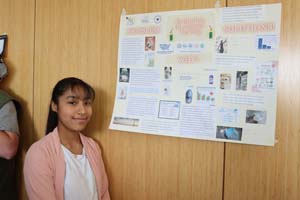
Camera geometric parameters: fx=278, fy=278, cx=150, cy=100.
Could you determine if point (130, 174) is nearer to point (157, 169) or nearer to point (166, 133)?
point (157, 169)

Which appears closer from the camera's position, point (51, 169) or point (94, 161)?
point (51, 169)

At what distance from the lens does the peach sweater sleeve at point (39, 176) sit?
1.19 m

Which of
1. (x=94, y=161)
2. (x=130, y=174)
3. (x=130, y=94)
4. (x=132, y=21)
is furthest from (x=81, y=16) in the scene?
(x=130, y=174)

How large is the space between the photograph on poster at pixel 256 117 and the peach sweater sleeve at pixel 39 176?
0.89 m

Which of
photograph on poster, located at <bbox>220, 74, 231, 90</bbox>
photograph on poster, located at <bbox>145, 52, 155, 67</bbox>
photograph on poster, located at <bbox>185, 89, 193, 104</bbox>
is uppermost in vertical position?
photograph on poster, located at <bbox>145, 52, 155, 67</bbox>

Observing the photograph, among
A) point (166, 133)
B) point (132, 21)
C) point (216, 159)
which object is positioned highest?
point (132, 21)

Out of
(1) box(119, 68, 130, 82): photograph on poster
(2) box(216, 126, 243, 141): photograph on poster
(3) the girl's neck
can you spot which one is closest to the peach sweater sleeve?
(3) the girl's neck

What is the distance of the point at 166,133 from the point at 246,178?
40 cm

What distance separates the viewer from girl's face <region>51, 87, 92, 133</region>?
51.2 inches

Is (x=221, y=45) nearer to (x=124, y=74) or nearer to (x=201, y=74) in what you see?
(x=201, y=74)

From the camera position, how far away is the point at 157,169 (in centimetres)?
136

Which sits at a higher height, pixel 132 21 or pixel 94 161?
pixel 132 21

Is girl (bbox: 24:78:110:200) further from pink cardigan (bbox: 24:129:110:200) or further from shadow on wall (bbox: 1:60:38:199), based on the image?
shadow on wall (bbox: 1:60:38:199)

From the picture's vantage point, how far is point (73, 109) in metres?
1.30
